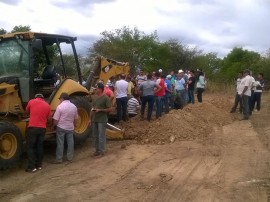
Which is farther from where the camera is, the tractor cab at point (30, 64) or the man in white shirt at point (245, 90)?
the man in white shirt at point (245, 90)

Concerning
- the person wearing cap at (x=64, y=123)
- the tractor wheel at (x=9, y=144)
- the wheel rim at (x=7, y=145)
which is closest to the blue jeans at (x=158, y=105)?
the person wearing cap at (x=64, y=123)

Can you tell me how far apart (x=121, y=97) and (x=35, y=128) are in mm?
4958

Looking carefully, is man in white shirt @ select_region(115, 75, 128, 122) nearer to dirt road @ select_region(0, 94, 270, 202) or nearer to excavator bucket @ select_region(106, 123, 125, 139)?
excavator bucket @ select_region(106, 123, 125, 139)

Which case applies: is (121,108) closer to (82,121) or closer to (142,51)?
(82,121)

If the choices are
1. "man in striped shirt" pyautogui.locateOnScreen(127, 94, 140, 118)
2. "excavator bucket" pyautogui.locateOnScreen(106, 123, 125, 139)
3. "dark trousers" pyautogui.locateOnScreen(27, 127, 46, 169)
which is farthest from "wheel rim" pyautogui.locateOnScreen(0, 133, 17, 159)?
"man in striped shirt" pyautogui.locateOnScreen(127, 94, 140, 118)

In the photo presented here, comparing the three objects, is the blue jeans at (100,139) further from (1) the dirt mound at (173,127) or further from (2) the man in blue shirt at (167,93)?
(2) the man in blue shirt at (167,93)

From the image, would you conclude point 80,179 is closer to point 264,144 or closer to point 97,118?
point 97,118

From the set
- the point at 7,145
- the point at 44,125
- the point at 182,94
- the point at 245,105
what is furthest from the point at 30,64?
the point at 182,94

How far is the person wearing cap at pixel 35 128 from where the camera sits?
348 inches

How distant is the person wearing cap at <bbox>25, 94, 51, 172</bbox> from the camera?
29.0 ft

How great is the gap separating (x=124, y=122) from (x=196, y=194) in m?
6.69

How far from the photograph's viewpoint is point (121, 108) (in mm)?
13727

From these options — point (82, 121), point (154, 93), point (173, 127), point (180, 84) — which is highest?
point (180, 84)

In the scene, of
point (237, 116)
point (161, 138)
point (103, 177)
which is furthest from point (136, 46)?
point (103, 177)
